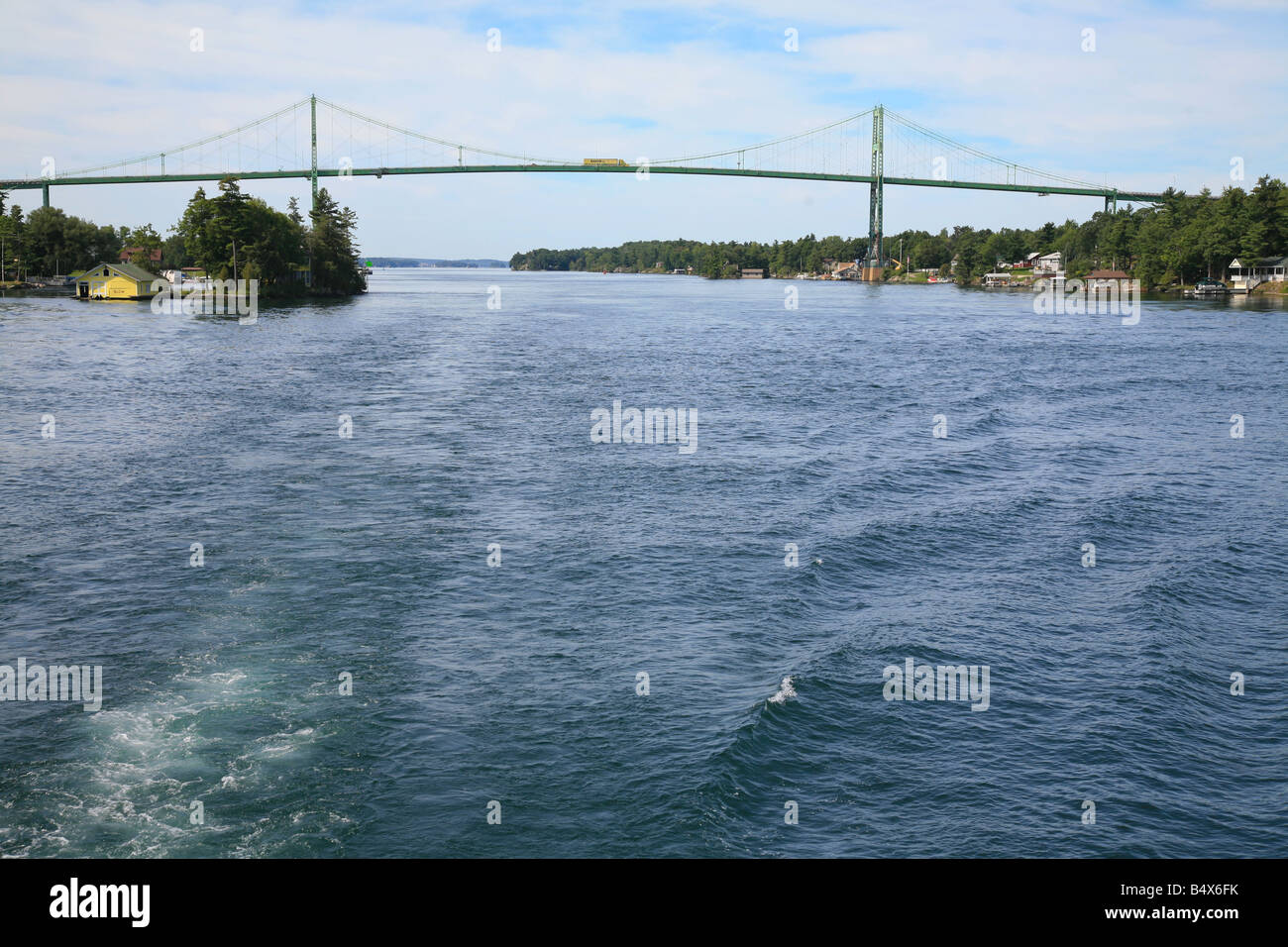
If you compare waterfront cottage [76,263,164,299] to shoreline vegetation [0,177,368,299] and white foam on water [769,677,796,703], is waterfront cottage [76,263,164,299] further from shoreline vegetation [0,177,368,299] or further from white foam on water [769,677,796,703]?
white foam on water [769,677,796,703]

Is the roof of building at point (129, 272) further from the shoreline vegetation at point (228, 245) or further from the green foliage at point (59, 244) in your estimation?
the green foliage at point (59, 244)

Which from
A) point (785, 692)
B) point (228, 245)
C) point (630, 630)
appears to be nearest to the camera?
point (785, 692)

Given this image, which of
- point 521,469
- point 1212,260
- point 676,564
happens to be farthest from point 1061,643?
point 1212,260

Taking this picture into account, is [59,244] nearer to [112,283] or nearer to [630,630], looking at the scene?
[112,283]

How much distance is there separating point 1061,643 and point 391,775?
A: 40.3 ft

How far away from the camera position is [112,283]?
113 metres

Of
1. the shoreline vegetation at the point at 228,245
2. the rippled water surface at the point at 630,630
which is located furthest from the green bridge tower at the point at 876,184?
the rippled water surface at the point at 630,630

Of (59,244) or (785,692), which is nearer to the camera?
(785,692)

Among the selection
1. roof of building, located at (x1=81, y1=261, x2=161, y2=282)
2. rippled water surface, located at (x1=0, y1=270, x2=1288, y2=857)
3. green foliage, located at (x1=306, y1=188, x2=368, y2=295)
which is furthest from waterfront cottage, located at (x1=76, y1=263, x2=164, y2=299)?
rippled water surface, located at (x1=0, y1=270, x2=1288, y2=857)

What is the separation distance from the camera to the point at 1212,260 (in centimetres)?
14100

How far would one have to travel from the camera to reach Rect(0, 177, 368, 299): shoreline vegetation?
11169 cm

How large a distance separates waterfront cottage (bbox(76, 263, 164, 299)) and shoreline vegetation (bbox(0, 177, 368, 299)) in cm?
725

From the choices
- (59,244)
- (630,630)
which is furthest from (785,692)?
(59,244)

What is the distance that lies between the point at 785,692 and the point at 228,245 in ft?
365
